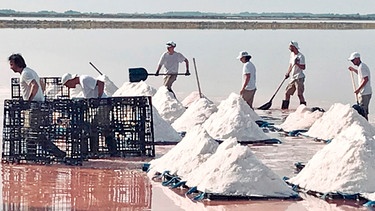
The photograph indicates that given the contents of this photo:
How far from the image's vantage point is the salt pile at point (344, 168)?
34.7ft

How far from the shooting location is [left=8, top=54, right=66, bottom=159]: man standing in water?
12734 millimetres

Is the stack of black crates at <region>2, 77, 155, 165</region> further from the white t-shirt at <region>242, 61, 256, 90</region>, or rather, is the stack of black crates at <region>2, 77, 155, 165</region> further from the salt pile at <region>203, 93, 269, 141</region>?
the white t-shirt at <region>242, 61, 256, 90</region>

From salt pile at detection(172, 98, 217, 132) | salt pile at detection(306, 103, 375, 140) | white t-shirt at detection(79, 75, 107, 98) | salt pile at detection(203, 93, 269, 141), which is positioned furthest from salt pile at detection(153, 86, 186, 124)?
white t-shirt at detection(79, 75, 107, 98)

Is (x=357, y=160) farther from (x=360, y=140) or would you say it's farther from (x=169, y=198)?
(x=169, y=198)

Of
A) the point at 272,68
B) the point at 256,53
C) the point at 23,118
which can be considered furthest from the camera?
the point at 256,53

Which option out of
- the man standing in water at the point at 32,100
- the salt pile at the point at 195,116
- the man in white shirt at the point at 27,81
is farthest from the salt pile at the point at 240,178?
the salt pile at the point at 195,116

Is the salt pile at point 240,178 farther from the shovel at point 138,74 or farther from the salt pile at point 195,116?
the shovel at point 138,74

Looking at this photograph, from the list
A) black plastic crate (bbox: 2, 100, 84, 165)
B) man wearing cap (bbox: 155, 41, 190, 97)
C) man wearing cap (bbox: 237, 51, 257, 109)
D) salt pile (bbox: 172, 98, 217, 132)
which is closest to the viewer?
black plastic crate (bbox: 2, 100, 84, 165)

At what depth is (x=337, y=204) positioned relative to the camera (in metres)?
10.5

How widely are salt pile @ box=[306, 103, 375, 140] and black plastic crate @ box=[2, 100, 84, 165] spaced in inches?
188

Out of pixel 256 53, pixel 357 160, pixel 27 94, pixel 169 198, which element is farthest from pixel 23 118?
pixel 256 53

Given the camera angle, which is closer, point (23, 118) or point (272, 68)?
point (23, 118)

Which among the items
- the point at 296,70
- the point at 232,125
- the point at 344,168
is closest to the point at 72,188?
the point at 344,168

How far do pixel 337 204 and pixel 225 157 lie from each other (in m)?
1.41
